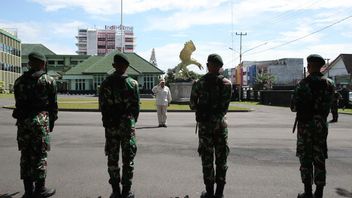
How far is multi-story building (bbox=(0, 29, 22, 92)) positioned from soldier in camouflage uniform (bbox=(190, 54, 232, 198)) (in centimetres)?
7396

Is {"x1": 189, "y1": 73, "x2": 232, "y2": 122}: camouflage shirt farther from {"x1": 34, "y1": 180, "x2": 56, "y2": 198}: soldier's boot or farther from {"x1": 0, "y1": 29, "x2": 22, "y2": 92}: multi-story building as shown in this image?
{"x1": 0, "y1": 29, "x2": 22, "y2": 92}: multi-story building

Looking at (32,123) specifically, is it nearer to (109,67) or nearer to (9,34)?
(109,67)

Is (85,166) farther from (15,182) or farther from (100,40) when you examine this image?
(100,40)

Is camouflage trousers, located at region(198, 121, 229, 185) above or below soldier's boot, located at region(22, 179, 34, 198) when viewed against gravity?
Result: above

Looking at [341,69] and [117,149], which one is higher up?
[341,69]

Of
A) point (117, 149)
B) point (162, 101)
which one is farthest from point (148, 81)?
point (117, 149)

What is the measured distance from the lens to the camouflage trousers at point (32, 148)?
5.37m

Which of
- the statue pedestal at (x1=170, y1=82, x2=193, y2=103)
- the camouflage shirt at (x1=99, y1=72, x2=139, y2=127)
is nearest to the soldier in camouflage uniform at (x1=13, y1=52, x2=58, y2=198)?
the camouflage shirt at (x1=99, y1=72, x2=139, y2=127)

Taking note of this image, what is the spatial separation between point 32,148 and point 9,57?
81.8 m

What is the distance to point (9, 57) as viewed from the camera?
266 ft

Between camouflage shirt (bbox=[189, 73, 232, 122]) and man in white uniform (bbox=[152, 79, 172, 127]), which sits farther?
man in white uniform (bbox=[152, 79, 172, 127])

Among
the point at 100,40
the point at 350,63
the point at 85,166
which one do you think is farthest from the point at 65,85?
the point at 100,40

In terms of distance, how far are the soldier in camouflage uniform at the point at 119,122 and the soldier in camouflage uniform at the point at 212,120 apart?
892 millimetres

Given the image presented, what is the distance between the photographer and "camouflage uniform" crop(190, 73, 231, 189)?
17.9ft
